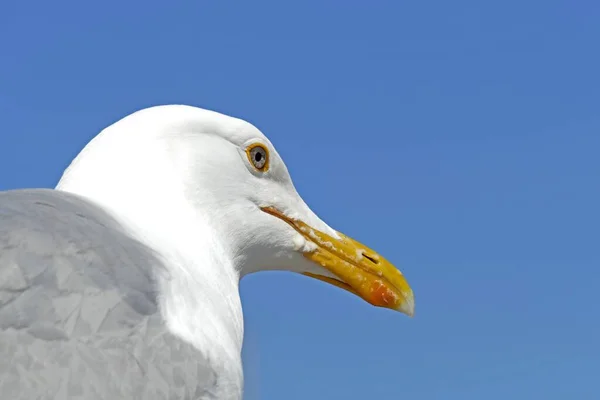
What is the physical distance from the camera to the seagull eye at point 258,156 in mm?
5695

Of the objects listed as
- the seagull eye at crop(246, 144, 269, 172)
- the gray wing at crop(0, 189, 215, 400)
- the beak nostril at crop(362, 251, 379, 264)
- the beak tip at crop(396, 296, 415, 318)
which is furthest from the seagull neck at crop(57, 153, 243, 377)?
the beak tip at crop(396, 296, 415, 318)

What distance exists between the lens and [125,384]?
11.9ft

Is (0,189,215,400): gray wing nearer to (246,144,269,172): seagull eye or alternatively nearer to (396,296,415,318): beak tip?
(246,144,269,172): seagull eye

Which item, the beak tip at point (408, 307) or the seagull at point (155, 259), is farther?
the beak tip at point (408, 307)

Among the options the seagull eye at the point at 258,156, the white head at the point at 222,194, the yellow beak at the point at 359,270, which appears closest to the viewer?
the white head at the point at 222,194

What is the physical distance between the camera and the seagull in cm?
366

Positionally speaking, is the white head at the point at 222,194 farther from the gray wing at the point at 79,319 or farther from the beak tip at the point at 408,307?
the gray wing at the point at 79,319

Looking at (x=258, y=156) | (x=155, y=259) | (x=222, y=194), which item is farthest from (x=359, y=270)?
(x=155, y=259)

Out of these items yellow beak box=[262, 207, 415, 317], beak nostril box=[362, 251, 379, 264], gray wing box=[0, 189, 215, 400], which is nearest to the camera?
gray wing box=[0, 189, 215, 400]

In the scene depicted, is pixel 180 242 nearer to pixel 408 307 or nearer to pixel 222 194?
pixel 222 194

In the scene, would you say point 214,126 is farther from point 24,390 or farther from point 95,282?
point 24,390

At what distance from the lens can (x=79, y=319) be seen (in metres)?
3.74

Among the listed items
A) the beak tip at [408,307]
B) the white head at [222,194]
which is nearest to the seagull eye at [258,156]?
the white head at [222,194]

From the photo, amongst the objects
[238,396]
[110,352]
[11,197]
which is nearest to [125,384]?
[110,352]
